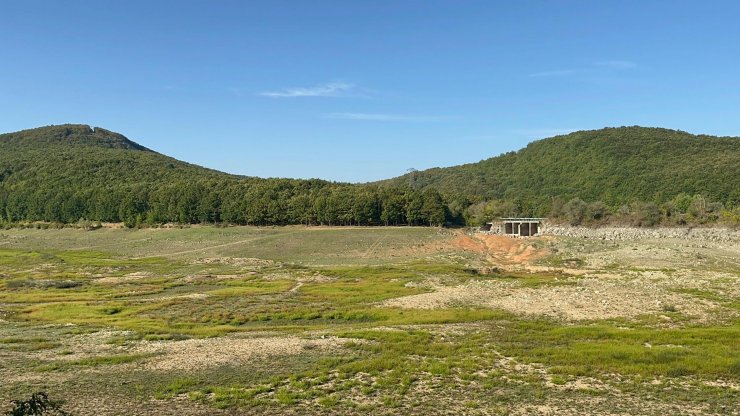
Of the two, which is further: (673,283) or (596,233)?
(596,233)

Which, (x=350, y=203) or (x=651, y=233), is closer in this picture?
(x=651, y=233)

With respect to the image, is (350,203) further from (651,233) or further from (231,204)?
(651,233)

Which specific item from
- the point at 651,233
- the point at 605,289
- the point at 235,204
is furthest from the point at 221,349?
the point at 235,204

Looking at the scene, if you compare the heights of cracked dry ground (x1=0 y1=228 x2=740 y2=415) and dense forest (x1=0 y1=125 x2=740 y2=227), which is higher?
dense forest (x1=0 y1=125 x2=740 y2=227)

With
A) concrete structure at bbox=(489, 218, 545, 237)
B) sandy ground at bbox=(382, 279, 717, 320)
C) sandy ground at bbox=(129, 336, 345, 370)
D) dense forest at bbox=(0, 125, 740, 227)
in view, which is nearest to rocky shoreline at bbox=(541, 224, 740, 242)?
dense forest at bbox=(0, 125, 740, 227)

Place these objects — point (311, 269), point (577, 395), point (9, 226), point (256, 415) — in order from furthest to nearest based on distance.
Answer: point (9, 226) → point (311, 269) → point (577, 395) → point (256, 415)

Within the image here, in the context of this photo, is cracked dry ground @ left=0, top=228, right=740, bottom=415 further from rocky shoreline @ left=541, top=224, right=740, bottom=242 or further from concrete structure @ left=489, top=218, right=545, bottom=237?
concrete structure @ left=489, top=218, right=545, bottom=237

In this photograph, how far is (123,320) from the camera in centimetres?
4291

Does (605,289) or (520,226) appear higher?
(520,226)

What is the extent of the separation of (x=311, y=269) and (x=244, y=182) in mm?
96393

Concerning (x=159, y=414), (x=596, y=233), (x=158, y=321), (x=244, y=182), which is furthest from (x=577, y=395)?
(x=244, y=182)

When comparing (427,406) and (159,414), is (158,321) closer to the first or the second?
(159,414)

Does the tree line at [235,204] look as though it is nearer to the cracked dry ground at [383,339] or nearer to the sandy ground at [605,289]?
the sandy ground at [605,289]

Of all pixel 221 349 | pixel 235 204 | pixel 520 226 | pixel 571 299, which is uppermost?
pixel 235 204
